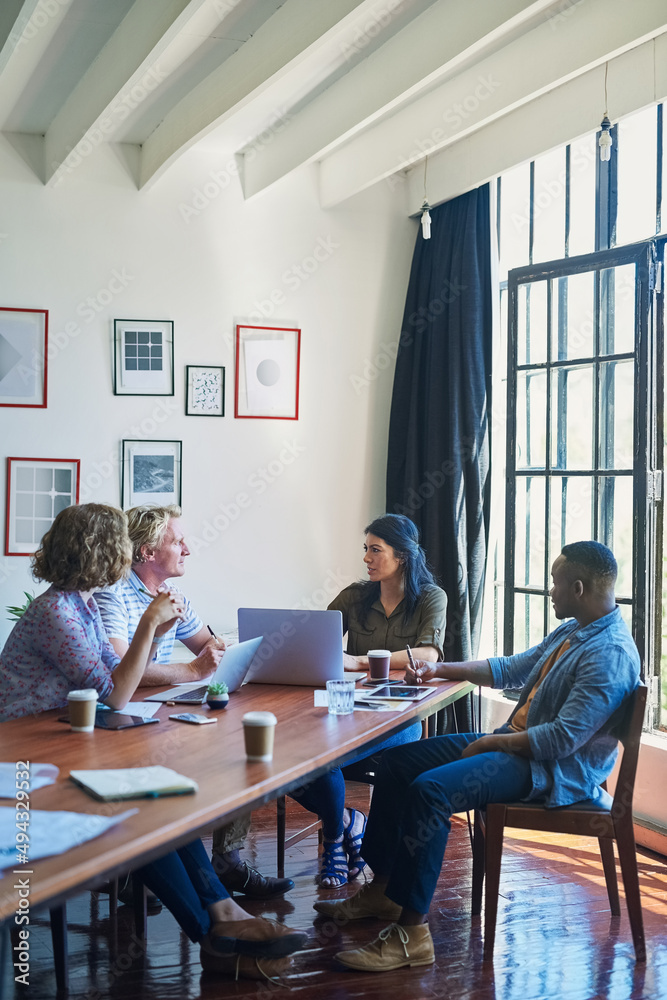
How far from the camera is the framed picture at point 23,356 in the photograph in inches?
174

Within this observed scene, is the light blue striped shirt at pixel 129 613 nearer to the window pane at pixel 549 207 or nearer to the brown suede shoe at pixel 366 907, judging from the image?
the brown suede shoe at pixel 366 907

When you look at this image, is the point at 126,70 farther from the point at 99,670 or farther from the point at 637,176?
the point at 99,670

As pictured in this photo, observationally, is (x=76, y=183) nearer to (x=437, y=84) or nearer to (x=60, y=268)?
(x=60, y=268)

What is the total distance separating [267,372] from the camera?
4.85 m

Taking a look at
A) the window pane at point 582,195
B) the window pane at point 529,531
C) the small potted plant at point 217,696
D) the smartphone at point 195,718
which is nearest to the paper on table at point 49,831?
the smartphone at point 195,718

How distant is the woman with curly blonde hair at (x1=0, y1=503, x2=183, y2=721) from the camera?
244 cm

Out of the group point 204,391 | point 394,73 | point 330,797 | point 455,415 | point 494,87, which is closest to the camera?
point 330,797

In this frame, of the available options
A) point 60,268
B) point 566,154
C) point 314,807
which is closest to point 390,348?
point 566,154

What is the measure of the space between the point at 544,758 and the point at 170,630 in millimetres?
1209

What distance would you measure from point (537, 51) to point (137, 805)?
314 cm

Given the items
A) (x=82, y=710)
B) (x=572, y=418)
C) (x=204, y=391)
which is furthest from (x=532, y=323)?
(x=82, y=710)

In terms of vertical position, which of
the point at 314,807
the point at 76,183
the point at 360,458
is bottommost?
the point at 314,807

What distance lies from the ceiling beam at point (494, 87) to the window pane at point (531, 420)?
3.70ft

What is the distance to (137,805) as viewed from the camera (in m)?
1.71
